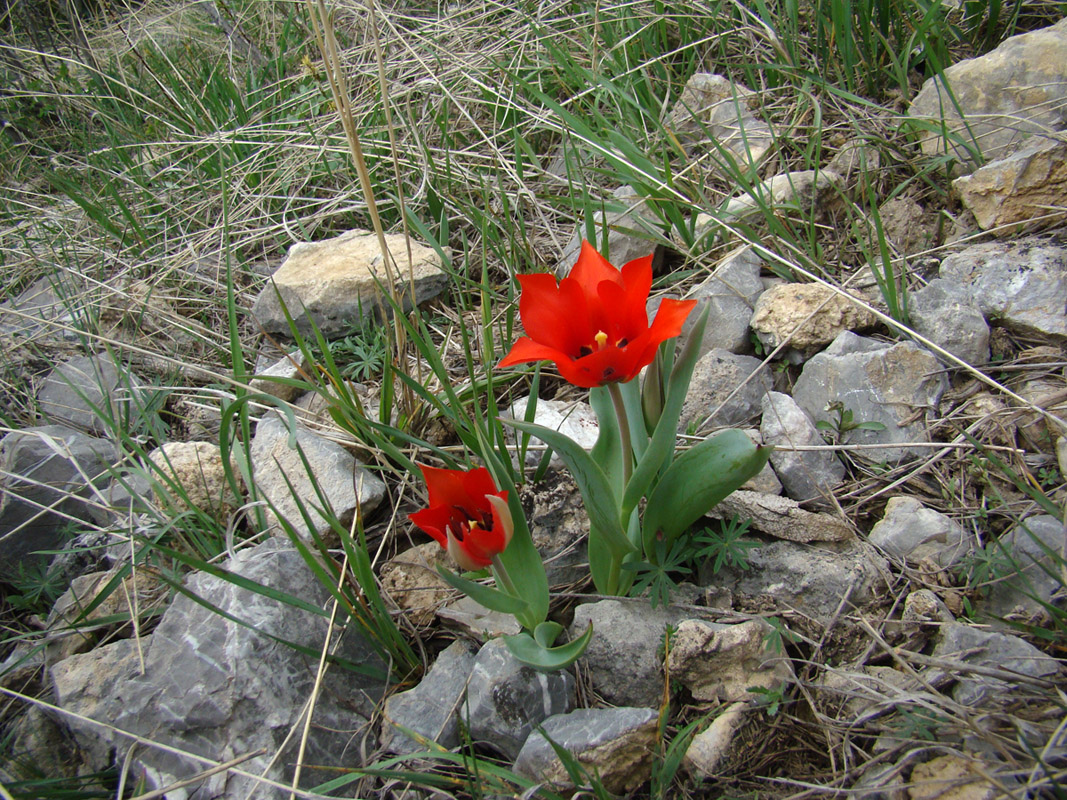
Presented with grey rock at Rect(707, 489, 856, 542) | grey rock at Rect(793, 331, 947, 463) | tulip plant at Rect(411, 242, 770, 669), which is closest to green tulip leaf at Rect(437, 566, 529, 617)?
tulip plant at Rect(411, 242, 770, 669)

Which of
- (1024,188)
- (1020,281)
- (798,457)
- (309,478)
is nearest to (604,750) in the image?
(798,457)

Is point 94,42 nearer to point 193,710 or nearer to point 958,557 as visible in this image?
point 193,710

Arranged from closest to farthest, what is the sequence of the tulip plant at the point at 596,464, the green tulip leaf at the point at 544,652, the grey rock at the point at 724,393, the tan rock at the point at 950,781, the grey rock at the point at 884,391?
the tan rock at the point at 950,781, the tulip plant at the point at 596,464, the green tulip leaf at the point at 544,652, the grey rock at the point at 884,391, the grey rock at the point at 724,393

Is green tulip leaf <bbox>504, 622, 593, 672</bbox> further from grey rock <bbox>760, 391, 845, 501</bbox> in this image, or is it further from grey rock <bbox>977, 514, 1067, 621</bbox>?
grey rock <bbox>977, 514, 1067, 621</bbox>

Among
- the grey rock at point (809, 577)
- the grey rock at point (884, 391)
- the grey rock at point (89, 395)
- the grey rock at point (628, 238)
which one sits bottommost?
the grey rock at point (809, 577)

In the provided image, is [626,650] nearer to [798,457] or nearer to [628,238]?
[798,457]

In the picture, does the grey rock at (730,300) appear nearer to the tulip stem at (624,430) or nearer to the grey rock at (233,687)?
the tulip stem at (624,430)

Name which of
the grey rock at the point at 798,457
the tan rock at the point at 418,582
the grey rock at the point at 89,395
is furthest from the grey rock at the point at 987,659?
the grey rock at the point at 89,395
